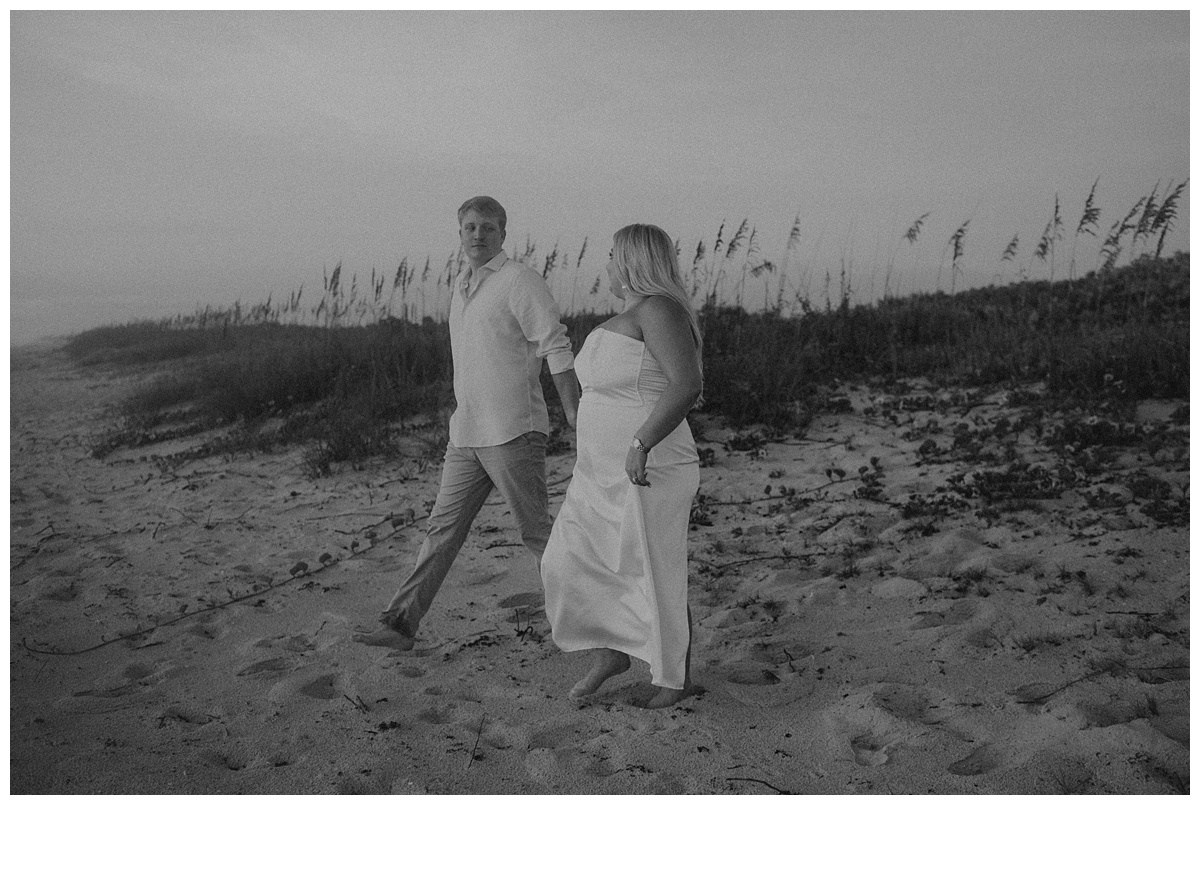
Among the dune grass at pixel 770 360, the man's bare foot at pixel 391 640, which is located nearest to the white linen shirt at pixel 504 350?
the man's bare foot at pixel 391 640

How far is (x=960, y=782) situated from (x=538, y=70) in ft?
14.5

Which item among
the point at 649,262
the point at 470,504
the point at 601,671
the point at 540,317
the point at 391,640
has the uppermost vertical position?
the point at 649,262

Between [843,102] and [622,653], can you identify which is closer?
[622,653]

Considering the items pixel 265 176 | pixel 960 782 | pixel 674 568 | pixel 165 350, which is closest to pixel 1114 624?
pixel 960 782

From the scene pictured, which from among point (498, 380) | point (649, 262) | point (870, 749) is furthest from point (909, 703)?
point (498, 380)

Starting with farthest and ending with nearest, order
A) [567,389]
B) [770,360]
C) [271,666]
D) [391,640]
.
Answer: [770,360] → [391,640] → [271,666] → [567,389]

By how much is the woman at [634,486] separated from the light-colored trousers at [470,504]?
1.23 ft

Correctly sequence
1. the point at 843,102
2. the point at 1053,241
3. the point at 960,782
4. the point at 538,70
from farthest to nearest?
the point at 1053,241 → the point at 843,102 → the point at 538,70 → the point at 960,782

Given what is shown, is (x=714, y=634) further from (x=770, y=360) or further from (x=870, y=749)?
(x=770, y=360)

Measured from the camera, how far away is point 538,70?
5.61m

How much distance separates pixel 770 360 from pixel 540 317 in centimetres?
497

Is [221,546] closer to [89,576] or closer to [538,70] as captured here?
[89,576]

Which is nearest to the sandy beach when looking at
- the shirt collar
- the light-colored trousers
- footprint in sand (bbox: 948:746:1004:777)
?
footprint in sand (bbox: 948:746:1004:777)

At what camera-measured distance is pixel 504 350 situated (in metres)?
4.08
